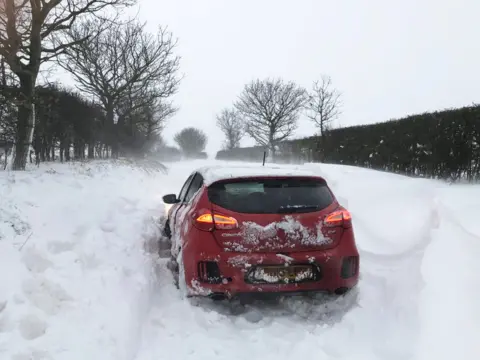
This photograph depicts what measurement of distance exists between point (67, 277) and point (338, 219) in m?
2.76

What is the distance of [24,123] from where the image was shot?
1041 centimetres

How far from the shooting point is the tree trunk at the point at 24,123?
397 inches

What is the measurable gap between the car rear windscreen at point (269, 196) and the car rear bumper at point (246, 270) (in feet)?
1.41

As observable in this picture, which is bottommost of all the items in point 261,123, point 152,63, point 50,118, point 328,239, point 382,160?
point 328,239

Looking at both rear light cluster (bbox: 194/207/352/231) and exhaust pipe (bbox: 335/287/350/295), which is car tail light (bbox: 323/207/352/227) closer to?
rear light cluster (bbox: 194/207/352/231)

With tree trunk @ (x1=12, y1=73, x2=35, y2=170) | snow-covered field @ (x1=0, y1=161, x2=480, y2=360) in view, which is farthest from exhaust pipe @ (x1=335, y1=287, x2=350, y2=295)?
tree trunk @ (x1=12, y1=73, x2=35, y2=170)

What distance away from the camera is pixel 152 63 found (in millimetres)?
24469

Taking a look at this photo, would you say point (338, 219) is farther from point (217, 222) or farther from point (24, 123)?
point (24, 123)

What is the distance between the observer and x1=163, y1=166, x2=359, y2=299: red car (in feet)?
11.8

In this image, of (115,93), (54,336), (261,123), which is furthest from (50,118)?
(261,123)

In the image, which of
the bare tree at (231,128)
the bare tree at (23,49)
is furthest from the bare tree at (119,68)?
the bare tree at (231,128)

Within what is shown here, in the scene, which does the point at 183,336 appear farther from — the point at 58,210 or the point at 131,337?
the point at 58,210

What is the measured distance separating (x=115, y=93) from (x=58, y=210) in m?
19.5

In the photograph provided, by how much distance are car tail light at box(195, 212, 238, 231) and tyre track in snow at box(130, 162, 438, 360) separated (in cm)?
85
